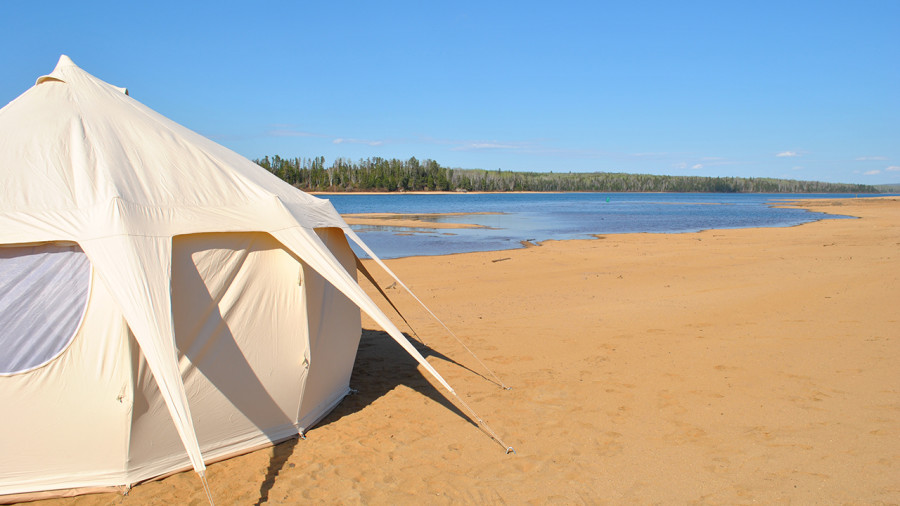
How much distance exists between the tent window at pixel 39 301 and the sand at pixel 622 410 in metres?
1.16

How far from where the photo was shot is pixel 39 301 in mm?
4137

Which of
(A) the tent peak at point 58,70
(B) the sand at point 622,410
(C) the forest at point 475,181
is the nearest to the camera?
(B) the sand at point 622,410

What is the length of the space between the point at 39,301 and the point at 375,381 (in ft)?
12.3

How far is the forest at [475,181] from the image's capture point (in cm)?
11375

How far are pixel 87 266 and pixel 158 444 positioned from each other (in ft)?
4.78

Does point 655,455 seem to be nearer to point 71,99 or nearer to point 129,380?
point 129,380

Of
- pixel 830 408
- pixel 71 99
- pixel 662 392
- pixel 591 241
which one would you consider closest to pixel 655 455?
pixel 662 392

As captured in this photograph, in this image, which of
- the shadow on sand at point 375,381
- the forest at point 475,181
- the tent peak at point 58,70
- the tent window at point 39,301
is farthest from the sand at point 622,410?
the forest at point 475,181

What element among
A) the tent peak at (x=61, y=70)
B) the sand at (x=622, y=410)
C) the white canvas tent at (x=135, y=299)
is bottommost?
the sand at (x=622, y=410)

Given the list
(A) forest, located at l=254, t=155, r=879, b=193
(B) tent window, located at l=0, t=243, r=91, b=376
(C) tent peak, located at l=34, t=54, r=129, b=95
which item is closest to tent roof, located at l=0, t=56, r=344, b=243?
(C) tent peak, located at l=34, t=54, r=129, b=95

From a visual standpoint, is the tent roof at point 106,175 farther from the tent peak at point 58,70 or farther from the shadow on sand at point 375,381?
the shadow on sand at point 375,381

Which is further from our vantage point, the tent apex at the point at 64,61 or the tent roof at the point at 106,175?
the tent apex at the point at 64,61

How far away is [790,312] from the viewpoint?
971 centimetres

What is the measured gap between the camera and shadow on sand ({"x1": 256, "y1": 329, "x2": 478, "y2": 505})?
A: 4.92m
